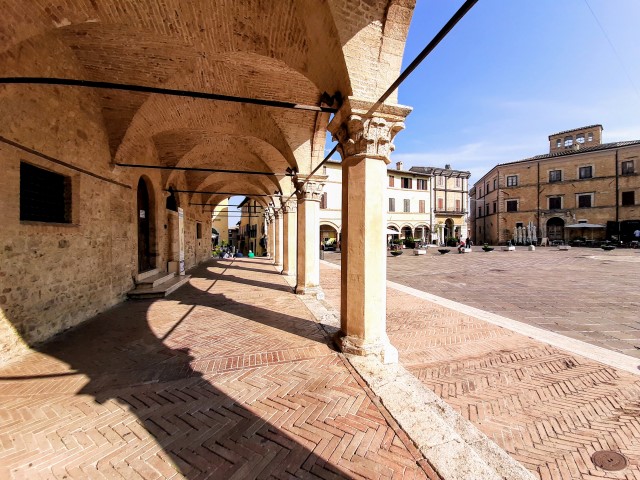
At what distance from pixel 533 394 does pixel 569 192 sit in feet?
136

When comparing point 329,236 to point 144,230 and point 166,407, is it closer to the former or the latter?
point 144,230

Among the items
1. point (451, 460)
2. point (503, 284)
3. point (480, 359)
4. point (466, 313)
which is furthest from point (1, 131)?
point (503, 284)

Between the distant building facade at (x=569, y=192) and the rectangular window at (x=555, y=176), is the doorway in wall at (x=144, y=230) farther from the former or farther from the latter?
the rectangular window at (x=555, y=176)

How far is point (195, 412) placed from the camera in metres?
2.75

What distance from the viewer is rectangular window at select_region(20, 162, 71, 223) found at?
14.8 ft

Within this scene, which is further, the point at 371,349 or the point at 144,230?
the point at 144,230

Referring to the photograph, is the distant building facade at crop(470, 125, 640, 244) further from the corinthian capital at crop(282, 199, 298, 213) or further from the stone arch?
the corinthian capital at crop(282, 199, 298, 213)

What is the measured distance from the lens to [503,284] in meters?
10.1

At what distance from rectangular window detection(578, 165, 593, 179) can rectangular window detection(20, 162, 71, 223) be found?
4513 centimetres

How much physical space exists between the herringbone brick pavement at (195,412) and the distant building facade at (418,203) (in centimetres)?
2568

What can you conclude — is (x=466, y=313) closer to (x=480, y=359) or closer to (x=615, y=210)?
(x=480, y=359)

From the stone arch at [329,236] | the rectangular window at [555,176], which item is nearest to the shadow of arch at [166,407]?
the stone arch at [329,236]

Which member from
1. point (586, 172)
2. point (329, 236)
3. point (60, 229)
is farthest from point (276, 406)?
point (586, 172)

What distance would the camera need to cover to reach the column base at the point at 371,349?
3.82 meters
